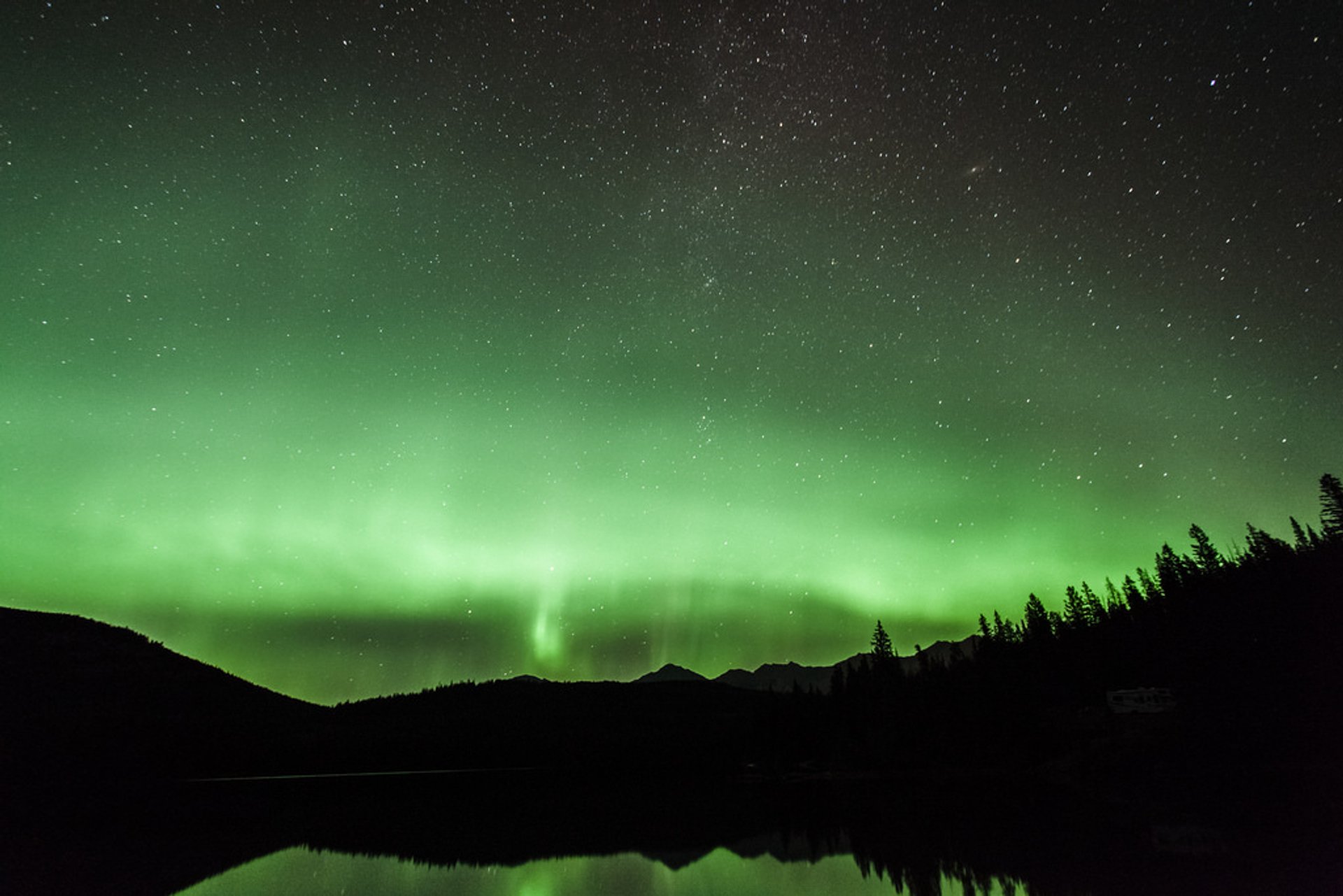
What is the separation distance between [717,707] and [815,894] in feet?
488

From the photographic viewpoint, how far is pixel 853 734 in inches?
3460

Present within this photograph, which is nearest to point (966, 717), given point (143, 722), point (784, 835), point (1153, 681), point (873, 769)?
point (873, 769)

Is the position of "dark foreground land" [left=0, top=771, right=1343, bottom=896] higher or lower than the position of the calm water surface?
higher

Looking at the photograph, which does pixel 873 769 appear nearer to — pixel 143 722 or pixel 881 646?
pixel 881 646

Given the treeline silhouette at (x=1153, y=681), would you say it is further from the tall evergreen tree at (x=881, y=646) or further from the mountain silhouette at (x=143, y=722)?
the mountain silhouette at (x=143, y=722)

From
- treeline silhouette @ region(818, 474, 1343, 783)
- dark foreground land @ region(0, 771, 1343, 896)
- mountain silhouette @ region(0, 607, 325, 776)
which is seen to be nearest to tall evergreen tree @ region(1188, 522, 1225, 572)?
treeline silhouette @ region(818, 474, 1343, 783)

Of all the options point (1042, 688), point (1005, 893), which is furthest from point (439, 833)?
point (1042, 688)

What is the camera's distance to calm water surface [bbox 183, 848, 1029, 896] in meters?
15.9

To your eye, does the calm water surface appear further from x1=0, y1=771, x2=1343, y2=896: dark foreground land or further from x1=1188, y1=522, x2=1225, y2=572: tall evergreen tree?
x1=1188, y1=522, x2=1225, y2=572: tall evergreen tree

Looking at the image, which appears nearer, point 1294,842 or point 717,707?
point 1294,842

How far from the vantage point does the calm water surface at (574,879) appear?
15.9 meters

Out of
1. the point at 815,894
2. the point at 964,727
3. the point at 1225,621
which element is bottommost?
the point at 815,894

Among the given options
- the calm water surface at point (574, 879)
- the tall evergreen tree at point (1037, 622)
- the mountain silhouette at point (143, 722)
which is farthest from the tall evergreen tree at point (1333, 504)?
the mountain silhouette at point (143, 722)

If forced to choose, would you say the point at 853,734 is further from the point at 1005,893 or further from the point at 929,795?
the point at 1005,893
